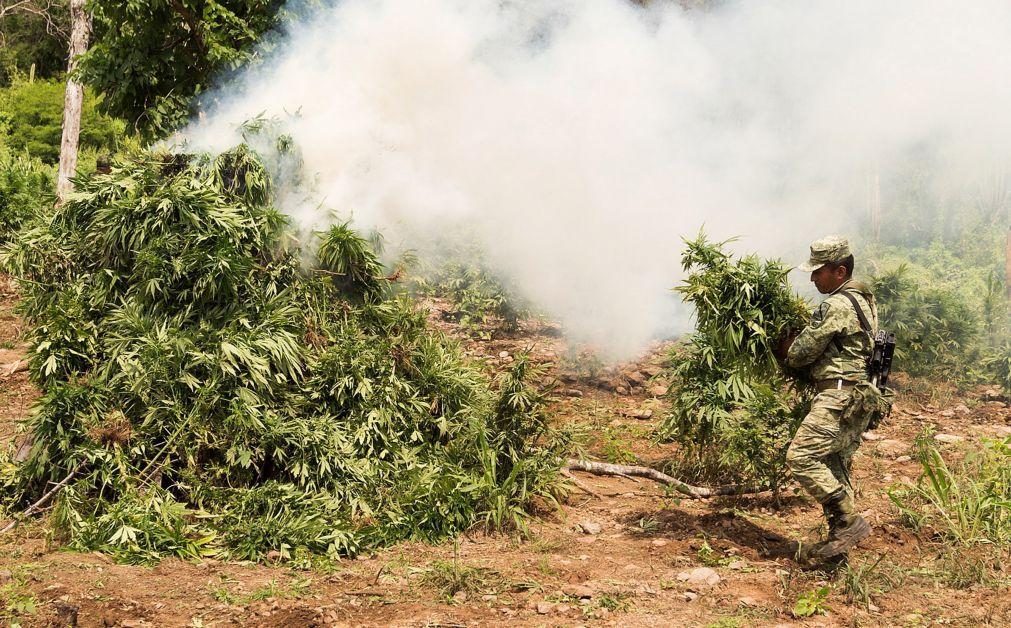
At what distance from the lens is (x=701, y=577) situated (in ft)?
17.3

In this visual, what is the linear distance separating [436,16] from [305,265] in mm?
3975

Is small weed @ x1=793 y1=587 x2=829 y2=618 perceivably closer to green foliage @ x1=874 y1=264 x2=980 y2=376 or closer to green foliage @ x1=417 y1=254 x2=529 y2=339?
green foliage @ x1=874 y1=264 x2=980 y2=376

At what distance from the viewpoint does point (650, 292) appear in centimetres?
1195

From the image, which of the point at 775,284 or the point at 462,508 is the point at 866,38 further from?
the point at 462,508

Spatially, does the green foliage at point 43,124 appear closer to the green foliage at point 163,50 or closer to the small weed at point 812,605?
the green foliage at point 163,50

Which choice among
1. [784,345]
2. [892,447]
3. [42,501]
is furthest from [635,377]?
[42,501]

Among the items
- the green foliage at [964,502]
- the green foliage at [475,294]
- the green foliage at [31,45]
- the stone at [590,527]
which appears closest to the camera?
the green foliage at [964,502]

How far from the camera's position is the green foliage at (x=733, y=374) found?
5.81 m

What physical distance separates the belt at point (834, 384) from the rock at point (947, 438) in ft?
11.3

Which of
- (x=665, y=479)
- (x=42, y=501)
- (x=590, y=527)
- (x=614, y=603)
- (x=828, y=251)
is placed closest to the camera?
(x=614, y=603)

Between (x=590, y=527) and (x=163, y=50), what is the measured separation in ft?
25.8

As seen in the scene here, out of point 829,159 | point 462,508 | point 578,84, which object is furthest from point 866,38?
point 462,508

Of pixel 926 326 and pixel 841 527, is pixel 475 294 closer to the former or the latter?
pixel 926 326

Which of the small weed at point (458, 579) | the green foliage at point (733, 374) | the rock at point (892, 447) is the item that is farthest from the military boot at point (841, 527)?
the rock at point (892, 447)
